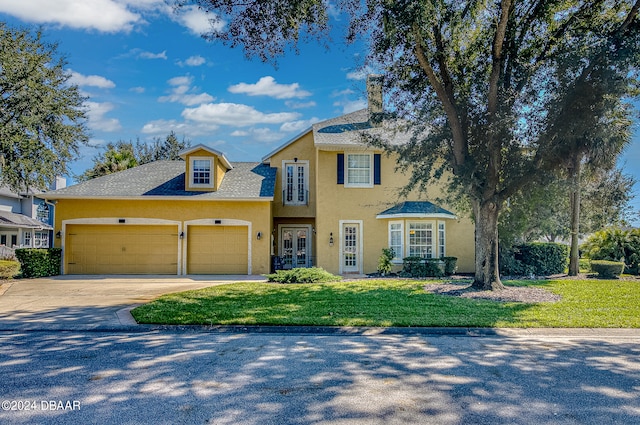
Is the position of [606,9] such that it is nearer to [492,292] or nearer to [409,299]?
[492,292]

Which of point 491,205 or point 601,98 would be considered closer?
point 601,98

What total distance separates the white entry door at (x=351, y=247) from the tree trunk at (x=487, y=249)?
6.66 meters

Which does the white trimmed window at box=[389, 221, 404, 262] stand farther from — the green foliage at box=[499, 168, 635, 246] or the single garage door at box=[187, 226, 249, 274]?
the single garage door at box=[187, 226, 249, 274]

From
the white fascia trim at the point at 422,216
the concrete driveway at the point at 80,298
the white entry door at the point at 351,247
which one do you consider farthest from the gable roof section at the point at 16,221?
the white fascia trim at the point at 422,216

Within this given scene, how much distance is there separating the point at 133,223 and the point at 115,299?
7333 mm

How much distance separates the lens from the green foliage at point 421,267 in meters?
16.3

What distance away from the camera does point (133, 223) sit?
56.6 ft

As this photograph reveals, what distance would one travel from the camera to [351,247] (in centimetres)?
1800

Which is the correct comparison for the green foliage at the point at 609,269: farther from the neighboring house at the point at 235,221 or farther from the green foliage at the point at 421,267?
the green foliage at the point at 421,267

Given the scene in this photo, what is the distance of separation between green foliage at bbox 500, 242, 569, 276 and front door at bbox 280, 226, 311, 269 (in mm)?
8747

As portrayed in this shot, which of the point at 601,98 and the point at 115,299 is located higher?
the point at 601,98

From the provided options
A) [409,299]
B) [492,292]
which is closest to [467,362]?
[409,299]

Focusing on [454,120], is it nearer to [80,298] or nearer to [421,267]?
[421,267]

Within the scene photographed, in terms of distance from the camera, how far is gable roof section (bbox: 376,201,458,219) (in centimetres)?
1700
